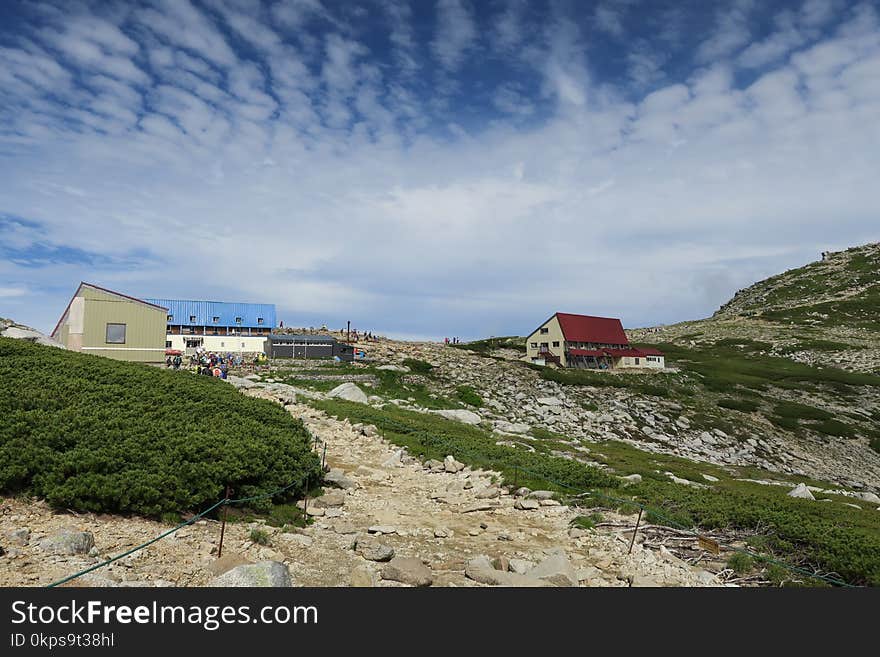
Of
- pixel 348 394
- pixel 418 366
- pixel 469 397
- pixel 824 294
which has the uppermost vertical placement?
pixel 824 294

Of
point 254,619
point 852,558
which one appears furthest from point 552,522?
point 254,619

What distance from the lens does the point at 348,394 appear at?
32094 mm

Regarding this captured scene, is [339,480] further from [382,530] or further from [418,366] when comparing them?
[418,366]

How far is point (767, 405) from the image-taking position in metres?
47.9

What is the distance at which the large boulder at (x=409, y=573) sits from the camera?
843 centimetres

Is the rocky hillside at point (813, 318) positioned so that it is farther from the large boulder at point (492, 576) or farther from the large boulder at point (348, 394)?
the large boulder at point (492, 576)

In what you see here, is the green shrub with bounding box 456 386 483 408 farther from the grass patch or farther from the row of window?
the row of window

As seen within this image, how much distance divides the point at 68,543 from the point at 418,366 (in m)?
41.7

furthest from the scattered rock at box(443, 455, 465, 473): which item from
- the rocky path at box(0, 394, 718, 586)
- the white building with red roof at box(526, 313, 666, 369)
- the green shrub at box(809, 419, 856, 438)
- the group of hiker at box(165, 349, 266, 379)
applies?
the white building with red roof at box(526, 313, 666, 369)

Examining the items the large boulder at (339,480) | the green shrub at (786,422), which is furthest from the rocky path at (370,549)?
the green shrub at (786,422)

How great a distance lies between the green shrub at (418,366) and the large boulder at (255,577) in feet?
128

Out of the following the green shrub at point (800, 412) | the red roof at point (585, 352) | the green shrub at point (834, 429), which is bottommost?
the green shrub at point (834, 429)

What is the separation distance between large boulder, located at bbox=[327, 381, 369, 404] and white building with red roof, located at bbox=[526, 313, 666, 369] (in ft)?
119

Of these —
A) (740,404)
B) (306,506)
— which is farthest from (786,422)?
(306,506)
